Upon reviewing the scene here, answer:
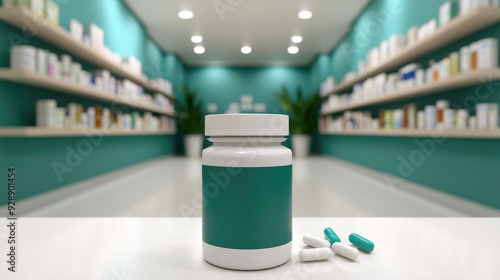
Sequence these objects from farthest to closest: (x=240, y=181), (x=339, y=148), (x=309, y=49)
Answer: (x=309, y=49), (x=339, y=148), (x=240, y=181)

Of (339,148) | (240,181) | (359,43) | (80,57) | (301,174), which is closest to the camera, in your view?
(240,181)

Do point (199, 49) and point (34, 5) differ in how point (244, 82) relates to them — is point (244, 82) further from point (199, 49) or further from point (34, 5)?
point (34, 5)

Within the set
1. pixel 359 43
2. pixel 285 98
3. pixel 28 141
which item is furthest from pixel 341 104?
pixel 28 141

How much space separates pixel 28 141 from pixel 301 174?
3263 mm

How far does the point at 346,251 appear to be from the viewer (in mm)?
523

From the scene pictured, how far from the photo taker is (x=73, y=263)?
49 centimetres

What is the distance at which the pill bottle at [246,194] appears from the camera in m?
0.47

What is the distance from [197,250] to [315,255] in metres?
0.21

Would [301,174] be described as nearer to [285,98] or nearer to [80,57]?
[80,57]

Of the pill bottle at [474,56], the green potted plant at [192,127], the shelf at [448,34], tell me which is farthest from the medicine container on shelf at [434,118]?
the green potted plant at [192,127]

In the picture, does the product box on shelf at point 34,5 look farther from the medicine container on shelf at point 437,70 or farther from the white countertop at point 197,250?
the medicine container on shelf at point 437,70

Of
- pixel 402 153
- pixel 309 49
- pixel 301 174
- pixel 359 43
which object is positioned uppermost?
pixel 309 49

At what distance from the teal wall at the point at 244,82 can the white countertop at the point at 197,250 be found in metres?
8.92

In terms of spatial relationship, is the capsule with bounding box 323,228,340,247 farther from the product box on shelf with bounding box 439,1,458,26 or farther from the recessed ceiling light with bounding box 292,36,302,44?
the recessed ceiling light with bounding box 292,36,302,44
